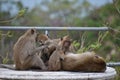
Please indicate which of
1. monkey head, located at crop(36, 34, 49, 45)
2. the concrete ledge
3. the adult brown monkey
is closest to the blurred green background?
monkey head, located at crop(36, 34, 49, 45)

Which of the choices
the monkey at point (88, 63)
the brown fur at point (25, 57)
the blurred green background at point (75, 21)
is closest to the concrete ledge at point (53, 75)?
the monkey at point (88, 63)

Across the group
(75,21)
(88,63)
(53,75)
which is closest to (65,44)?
(88,63)

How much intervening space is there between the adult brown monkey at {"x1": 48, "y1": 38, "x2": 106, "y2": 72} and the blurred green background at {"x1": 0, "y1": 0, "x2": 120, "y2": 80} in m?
1.67

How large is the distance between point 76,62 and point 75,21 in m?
16.9

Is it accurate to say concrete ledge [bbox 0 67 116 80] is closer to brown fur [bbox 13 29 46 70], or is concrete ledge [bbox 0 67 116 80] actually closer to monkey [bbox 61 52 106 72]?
monkey [bbox 61 52 106 72]

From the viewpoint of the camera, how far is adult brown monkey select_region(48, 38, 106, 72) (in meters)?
5.75

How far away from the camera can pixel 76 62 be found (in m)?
5.80

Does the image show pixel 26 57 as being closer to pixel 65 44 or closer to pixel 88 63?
pixel 65 44

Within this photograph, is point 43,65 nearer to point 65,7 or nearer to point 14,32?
point 14,32

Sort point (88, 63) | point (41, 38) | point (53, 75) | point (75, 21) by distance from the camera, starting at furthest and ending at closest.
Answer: point (75, 21) → point (41, 38) → point (88, 63) → point (53, 75)

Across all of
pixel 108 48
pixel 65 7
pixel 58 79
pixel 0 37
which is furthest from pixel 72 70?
pixel 65 7

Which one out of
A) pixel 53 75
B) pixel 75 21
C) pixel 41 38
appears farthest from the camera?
pixel 75 21

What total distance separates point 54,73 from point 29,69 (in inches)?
21.5

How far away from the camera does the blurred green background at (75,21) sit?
26.2 feet
